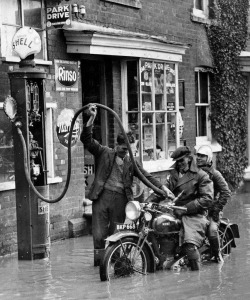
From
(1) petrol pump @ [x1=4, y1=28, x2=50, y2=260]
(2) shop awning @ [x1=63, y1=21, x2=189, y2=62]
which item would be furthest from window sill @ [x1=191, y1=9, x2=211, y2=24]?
(1) petrol pump @ [x1=4, y1=28, x2=50, y2=260]

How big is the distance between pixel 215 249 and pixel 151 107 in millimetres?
5580

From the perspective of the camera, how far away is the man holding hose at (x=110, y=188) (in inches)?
409

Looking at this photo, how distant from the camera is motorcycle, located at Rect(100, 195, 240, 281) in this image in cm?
954

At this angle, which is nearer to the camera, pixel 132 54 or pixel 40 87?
pixel 40 87

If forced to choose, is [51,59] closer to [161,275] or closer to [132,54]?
[132,54]

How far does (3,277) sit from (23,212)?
101 cm

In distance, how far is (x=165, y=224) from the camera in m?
9.98

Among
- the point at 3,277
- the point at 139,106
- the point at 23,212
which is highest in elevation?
the point at 139,106

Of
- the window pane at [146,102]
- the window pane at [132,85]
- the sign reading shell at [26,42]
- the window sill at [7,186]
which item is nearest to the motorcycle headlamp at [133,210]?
the sign reading shell at [26,42]

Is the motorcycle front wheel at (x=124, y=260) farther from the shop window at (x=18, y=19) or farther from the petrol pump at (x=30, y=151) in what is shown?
the shop window at (x=18, y=19)

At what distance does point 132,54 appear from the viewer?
14.4m

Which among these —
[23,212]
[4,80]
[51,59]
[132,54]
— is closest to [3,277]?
[23,212]

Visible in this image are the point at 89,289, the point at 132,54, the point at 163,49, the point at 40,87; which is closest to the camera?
the point at 89,289

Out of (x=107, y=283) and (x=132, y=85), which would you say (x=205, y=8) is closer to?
(x=132, y=85)
